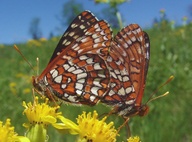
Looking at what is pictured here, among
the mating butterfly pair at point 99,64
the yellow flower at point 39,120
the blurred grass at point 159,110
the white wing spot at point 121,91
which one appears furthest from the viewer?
the blurred grass at point 159,110

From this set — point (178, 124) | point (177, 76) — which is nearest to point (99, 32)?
point (178, 124)

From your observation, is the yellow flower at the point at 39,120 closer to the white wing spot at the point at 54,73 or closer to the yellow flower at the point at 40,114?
the yellow flower at the point at 40,114

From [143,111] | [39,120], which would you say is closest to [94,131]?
[39,120]

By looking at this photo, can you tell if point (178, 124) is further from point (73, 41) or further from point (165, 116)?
point (73, 41)

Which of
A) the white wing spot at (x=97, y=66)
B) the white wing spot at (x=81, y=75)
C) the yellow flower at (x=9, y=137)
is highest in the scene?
the white wing spot at (x=97, y=66)

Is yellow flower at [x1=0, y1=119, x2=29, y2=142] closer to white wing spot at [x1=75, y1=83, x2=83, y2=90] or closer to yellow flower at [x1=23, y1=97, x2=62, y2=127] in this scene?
yellow flower at [x1=23, y1=97, x2=62, y2=127]

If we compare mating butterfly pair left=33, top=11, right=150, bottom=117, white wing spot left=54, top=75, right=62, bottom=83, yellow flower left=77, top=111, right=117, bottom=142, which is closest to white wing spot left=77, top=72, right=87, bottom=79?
mating butterfly pair left=33, top=11, right=150, bottom=117

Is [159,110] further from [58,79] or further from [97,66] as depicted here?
[58,79]

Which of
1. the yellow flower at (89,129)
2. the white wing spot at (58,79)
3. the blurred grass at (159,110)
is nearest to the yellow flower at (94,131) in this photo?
the yellow flower at (89,129)
